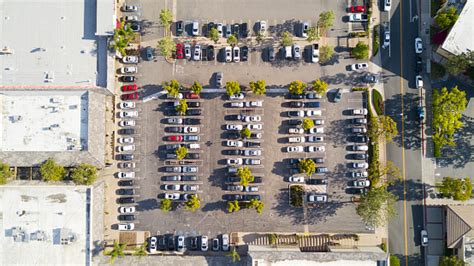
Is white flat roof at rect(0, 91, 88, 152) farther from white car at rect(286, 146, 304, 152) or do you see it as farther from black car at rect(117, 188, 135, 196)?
white car at rect(286, 146, 304, 152)

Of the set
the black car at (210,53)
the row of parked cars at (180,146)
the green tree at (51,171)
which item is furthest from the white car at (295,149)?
the green tree at (51,171)

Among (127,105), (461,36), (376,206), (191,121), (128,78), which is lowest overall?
(376,206)

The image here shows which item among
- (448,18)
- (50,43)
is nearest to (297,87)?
(448,18)

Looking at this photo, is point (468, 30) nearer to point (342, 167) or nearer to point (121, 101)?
point (342, 167)

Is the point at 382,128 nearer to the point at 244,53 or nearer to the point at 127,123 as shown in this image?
the point at 244,53

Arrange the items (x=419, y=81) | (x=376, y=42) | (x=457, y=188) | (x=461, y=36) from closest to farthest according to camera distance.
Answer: (x=457, y=188), (x=461, y=36), (x=419, y=81), (x=376, y=42)

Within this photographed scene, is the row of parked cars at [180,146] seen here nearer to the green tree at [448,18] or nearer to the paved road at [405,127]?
the paved road at [405,127]

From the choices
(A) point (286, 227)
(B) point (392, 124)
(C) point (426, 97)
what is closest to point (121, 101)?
(A) point (286, 227)
